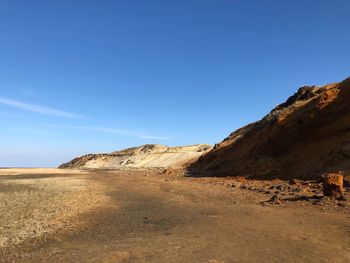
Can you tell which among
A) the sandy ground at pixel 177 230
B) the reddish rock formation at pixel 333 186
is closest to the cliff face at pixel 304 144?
the reddish rock formation at pixel 333 186

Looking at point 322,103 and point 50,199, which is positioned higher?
point 322,103

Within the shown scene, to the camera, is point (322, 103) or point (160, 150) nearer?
point (322, 103)

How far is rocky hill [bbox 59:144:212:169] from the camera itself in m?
94.7

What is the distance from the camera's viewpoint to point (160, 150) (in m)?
116

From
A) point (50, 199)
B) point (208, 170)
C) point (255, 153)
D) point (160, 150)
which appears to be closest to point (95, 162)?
point (160, 150)

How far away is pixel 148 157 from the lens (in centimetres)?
10756

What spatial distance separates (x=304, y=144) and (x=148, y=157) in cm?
7297

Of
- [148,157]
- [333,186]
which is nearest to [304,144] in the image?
[333,186]

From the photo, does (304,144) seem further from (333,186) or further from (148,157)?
(148,157)

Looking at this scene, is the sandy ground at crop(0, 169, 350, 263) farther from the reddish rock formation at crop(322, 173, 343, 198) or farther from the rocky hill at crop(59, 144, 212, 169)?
the rocky hill at crop(59, 144, 212, 169)

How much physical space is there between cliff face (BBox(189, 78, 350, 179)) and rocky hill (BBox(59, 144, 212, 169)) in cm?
4258

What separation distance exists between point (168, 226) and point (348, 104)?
2718cm

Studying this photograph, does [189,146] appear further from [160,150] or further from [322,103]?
[322,103]

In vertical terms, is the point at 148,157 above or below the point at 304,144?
above
